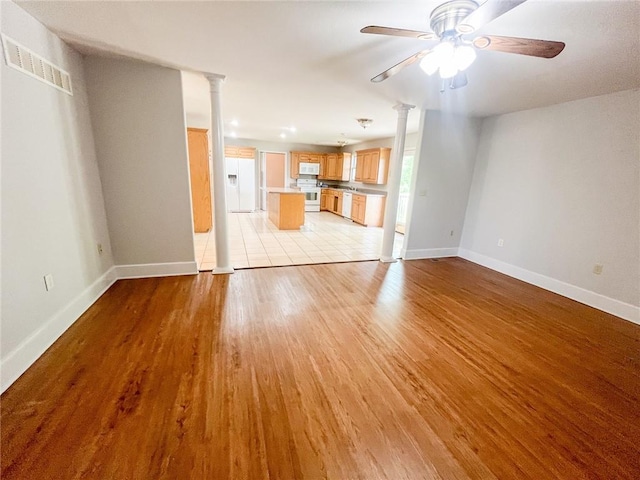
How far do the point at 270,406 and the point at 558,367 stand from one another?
217 centimetres

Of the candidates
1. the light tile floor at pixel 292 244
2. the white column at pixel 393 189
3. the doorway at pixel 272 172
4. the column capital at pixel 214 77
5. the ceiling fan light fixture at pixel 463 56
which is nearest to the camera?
the ceiling fan light fixture at pixel 463 56

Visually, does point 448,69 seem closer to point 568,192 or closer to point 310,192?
point 568,192

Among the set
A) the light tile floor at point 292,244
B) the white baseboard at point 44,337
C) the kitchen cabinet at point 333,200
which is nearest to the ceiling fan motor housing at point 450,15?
the light tile floor at point 292,244

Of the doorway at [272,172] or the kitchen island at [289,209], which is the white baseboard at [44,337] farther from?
the doorway at [272,172]

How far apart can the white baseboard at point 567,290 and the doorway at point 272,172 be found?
6.50 meters

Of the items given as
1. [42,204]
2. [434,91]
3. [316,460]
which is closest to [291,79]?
[434,91]

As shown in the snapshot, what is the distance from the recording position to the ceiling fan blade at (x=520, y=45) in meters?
1.39

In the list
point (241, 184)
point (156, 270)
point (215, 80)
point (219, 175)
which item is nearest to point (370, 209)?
point (241, 184)

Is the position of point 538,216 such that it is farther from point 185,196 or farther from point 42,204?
point 42,204

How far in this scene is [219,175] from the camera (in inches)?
127

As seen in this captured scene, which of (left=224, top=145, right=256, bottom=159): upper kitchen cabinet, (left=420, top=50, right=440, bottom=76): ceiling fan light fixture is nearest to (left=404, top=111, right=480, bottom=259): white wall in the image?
(left=420, top=50, right=440, bottom=76): ceiling fan light fixture

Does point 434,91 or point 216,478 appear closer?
point 216,478

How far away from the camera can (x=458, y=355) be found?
2.06 meters

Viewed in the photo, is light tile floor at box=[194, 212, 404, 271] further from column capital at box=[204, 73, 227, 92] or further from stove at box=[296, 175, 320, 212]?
column capital at box=[204, 73, 227, 92]
